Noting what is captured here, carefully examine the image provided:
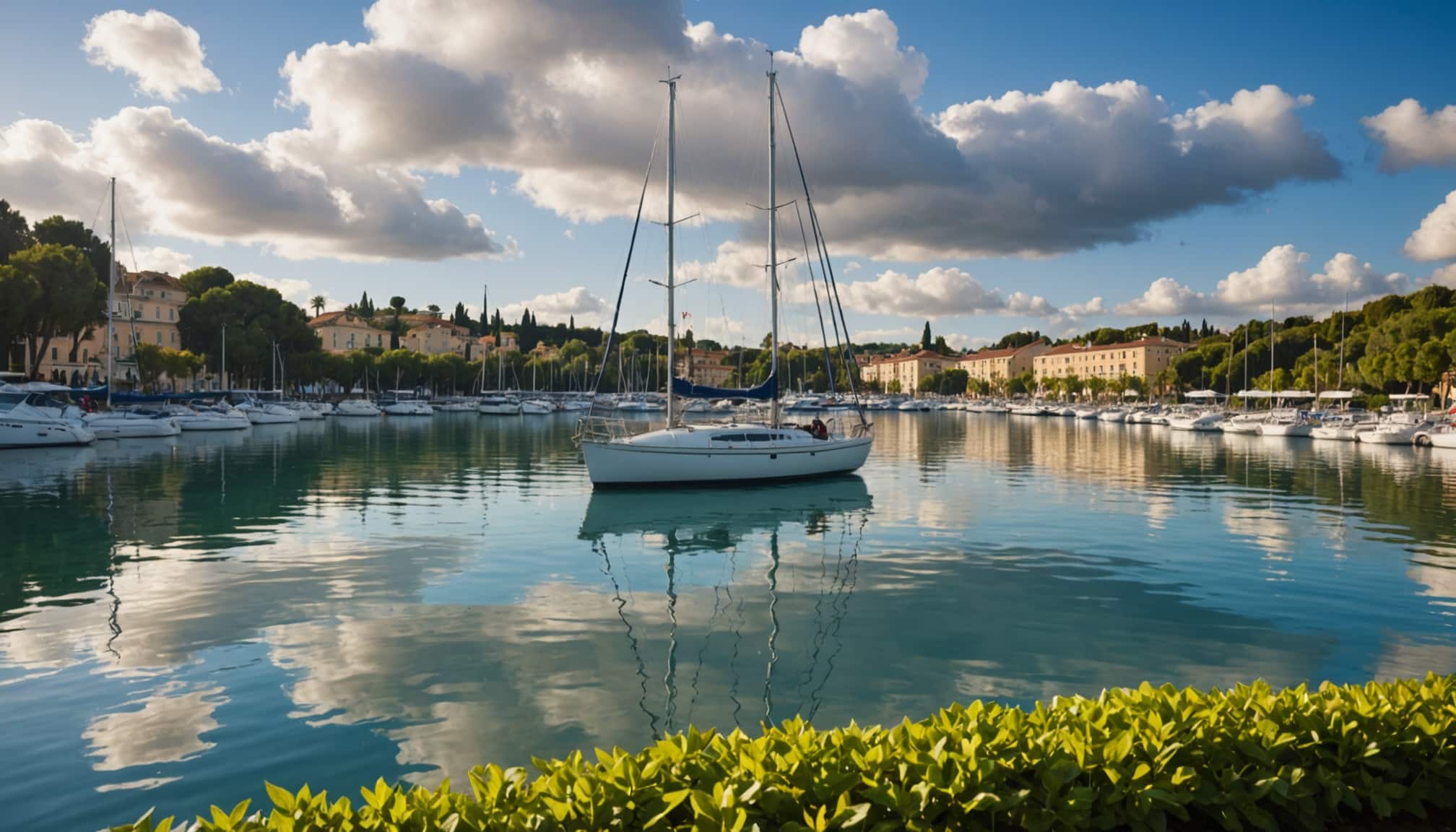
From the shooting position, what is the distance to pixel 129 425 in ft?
177

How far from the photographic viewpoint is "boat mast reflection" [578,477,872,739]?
941 centimetres

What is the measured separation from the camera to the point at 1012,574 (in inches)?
604

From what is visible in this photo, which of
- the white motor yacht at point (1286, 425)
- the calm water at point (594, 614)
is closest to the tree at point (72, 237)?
the calm water at point (594, 614)

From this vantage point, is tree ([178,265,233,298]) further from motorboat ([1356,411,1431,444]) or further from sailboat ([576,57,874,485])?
motorboat ([1356,411,1431,444])

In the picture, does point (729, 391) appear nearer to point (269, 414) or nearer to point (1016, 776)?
point (1016, 776)

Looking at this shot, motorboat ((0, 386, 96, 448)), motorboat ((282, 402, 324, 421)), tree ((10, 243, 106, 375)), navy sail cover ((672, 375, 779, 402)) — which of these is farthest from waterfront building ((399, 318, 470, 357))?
navy sail cover ((672, 375, 779, 402))

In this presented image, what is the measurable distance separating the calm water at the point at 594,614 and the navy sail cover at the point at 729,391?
4643 millimetres

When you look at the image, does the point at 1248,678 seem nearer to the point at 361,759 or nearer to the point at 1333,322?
the point at 361,759

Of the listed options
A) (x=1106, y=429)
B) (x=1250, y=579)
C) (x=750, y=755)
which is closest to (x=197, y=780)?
(x=750, y=755)

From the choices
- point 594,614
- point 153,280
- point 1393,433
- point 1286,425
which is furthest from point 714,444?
point 153,280

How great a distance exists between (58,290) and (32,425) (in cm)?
1940

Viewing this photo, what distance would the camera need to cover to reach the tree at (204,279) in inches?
4205

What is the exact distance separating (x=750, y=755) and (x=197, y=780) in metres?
5.57

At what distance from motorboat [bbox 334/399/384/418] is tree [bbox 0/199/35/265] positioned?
30.5m
